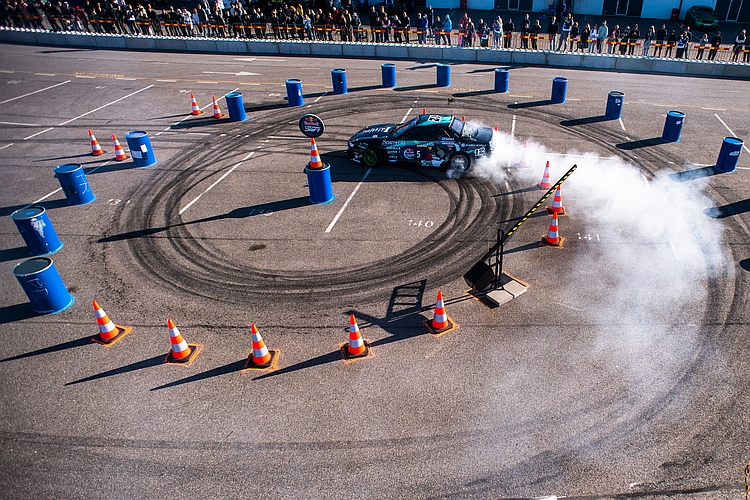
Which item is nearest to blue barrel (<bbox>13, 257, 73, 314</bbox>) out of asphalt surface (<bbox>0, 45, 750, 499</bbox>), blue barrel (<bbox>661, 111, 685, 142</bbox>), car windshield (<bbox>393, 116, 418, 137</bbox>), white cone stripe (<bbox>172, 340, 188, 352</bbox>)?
asphalt surface (<bbox>0, 45, 750, 499</bbox>)

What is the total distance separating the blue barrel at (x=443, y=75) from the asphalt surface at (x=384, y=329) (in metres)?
6.78

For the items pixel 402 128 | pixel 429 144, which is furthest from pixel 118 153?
pixel 429 144

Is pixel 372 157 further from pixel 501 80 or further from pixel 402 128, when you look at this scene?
pixel 501 80

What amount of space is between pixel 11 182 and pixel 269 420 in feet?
42.8

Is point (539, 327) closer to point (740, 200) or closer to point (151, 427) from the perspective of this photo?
point (151, 427)

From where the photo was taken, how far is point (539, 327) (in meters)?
8.20

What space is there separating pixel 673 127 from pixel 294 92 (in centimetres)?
1388

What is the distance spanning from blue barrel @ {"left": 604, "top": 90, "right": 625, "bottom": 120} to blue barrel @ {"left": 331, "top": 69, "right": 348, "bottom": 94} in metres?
10.7

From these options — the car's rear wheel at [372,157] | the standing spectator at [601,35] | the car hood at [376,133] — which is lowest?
the car's rear wheel at [372,157]

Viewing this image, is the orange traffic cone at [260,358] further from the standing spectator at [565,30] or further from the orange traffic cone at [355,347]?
the standing spectator at [565,30]

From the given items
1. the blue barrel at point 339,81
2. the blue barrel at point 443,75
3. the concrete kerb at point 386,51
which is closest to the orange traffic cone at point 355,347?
the blue barrel at point 339,81

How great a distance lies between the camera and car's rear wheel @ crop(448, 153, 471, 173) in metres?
13.6

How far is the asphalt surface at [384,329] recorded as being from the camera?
6070mm

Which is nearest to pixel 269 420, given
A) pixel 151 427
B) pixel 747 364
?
pixel 151 427
